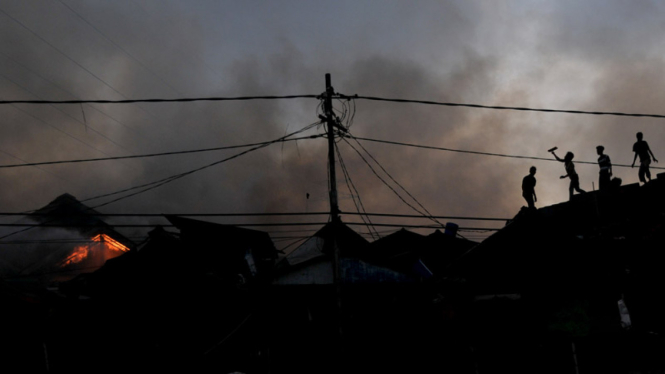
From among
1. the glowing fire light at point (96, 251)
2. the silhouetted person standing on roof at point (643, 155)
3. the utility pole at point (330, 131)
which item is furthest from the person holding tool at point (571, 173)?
the glowing fire light at point (96, 251)

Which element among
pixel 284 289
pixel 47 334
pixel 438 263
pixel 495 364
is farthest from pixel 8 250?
pixel 495 364

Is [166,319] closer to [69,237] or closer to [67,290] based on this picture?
[67,290]

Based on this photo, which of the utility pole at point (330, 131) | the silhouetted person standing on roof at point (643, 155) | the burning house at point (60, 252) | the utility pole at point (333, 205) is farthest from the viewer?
the burning house at point (60, 252)

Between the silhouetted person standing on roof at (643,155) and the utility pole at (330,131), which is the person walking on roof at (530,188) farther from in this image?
the utility pole at (330,131)

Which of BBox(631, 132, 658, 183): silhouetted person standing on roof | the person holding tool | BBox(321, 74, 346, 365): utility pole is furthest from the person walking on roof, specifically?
BBox(321, 74, 346, 365): utility pole

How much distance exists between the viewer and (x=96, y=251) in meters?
41.9

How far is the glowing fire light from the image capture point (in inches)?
1613

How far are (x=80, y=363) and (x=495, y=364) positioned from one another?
1684cm

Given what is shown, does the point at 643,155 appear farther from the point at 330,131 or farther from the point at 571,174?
the point at 330,131

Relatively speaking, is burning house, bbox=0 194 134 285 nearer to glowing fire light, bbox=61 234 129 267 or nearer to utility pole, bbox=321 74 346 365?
glowing fire light, bbox=61 234 129 267

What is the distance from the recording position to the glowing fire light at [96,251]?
4097 centimetres

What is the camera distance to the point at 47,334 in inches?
707

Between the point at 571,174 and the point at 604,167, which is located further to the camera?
the point at 571,174

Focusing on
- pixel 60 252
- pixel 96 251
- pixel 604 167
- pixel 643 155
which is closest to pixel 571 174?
pixel 604 167
